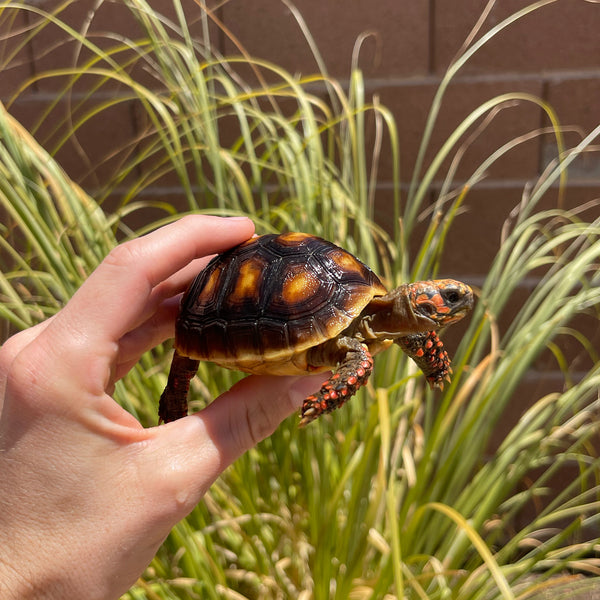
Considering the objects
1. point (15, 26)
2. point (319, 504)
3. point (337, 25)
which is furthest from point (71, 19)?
point (319, 504)

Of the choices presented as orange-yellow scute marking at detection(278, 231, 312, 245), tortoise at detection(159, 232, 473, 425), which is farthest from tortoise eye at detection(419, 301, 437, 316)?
orange-yellow scute marking at detection(278, 231, 312, 245)

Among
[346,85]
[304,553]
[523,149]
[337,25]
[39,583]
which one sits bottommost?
[304,553]

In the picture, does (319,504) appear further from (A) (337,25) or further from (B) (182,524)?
(A) (337,25)

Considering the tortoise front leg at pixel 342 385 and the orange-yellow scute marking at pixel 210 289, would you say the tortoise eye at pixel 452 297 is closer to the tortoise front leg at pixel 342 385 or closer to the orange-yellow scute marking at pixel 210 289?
the tortoise front leg at pixel 342 385

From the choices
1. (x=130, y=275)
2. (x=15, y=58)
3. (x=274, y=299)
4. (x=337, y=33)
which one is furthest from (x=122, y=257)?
(x=15, y=58)

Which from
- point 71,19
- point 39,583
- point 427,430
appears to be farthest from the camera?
point 71,19

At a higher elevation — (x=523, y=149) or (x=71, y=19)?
(x=71, y=19)

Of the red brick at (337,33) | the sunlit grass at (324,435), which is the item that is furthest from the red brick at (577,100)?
the sunlit grass at (324,435)
